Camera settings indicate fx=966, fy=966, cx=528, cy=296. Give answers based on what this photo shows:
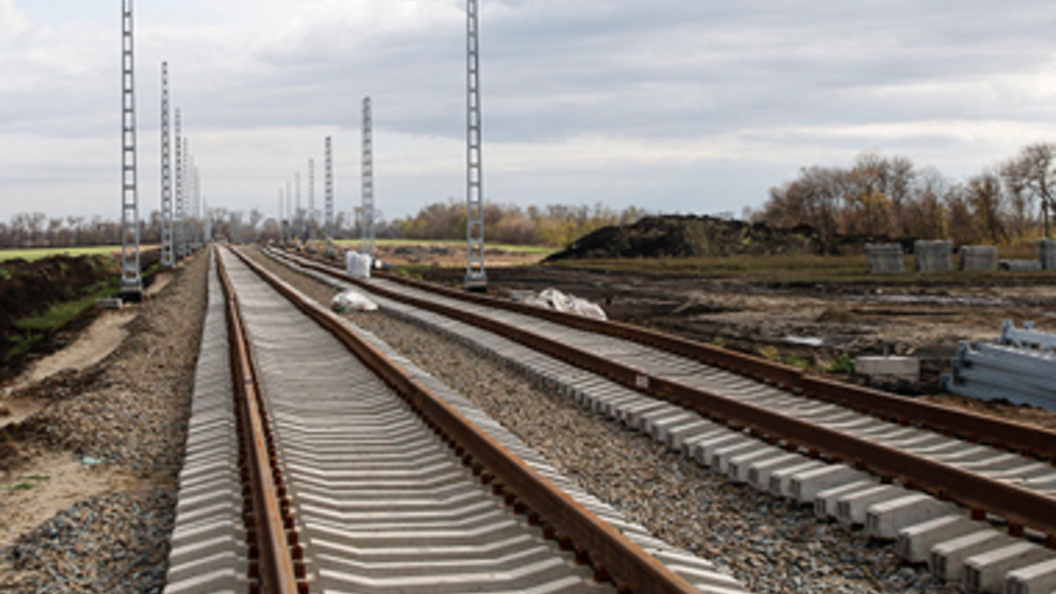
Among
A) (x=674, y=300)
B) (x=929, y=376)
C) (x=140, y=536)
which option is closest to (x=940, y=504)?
(x=140, y=536)

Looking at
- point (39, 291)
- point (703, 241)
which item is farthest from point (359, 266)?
point (703, 241)

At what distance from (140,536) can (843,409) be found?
22.1 ft

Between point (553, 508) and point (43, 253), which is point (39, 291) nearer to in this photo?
point (553, 508)

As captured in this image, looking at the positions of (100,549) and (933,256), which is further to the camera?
(933,256)

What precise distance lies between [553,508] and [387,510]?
1410 millimetres

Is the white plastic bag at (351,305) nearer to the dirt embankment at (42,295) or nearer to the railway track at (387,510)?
the dirt embankment at (42,295)

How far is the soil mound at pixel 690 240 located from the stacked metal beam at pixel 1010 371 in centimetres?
5276

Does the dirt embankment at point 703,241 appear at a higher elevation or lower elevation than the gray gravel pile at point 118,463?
higher

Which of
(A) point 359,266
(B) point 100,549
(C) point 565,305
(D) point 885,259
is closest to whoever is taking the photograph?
(B) point 100,549

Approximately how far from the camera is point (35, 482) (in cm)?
852

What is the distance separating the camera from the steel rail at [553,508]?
4.81 metres

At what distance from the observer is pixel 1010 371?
1181 cm

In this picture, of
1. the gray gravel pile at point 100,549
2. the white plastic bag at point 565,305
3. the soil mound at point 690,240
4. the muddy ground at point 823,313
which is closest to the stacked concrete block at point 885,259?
the muddy ground at point 823,313

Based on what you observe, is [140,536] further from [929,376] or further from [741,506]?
[929,376]
